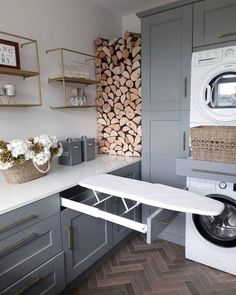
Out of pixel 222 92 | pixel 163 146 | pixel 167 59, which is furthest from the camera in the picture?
pixel 163 146

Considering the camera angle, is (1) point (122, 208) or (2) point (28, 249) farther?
(1) point (122, 208)

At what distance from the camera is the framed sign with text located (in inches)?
67.0

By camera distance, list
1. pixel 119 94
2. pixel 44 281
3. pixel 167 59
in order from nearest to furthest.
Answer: pixel 44 281
pixel 167 59
pixel 119 94

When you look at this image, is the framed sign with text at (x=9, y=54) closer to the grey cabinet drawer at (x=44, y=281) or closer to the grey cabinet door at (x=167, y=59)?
the grey cabinet door at (x=167, y=59)

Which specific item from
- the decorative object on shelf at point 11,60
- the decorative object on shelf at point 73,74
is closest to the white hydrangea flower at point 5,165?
the decorative object on shelf at point 11,60

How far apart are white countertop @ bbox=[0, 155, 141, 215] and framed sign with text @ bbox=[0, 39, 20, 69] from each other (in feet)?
2.93

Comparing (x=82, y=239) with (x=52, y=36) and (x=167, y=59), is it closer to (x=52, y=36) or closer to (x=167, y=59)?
(x=167, y=59)

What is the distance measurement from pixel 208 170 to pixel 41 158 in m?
1.24

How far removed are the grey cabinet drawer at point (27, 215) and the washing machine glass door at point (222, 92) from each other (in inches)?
57.3

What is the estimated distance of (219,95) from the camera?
1889mm

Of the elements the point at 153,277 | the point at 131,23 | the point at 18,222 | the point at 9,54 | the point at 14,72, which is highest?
the point at 131,23

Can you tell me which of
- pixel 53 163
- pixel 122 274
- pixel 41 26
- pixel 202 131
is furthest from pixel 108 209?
pixel 41 26

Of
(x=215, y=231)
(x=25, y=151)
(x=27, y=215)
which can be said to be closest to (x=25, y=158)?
(x=25, y=151)

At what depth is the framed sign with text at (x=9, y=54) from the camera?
1701 millimetres
